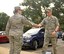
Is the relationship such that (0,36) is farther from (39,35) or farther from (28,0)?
(28,0)

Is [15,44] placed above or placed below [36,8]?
below

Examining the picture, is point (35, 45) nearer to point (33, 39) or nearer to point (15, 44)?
point (33, 39)

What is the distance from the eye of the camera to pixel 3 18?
67688mm

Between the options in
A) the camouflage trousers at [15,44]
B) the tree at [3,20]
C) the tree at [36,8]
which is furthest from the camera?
the tree at [3,20]

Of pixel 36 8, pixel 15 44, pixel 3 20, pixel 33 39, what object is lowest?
pixel 33 39

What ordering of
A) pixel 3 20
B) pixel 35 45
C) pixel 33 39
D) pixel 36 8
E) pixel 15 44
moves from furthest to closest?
pixel 3 20 < pixel 36 8 < pixel 35 45 < pixel 33 39 < pixel 15 44

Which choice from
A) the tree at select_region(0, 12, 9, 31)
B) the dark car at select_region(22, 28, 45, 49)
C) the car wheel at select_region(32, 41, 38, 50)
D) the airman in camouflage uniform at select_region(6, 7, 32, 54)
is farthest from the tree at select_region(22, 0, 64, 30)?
the airman in camouflage uniform at select_region(6, 7, 32, 54)

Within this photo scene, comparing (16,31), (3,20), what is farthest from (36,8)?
(16,31)

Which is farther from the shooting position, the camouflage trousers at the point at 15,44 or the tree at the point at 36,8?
the tree at the point at 36,8

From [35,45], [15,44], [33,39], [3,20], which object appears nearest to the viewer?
[15,44]

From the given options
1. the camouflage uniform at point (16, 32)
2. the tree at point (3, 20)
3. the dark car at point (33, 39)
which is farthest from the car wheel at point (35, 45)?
the tree at point (3, 20)

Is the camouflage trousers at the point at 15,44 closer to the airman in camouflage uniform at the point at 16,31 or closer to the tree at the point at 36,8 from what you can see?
the airman in camouflage uniform at the point at 16,31

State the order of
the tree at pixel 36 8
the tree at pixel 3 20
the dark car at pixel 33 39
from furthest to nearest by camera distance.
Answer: the tree at pixel 3 20, the tree at pixel 36 8, the dark car at pixel 33 39

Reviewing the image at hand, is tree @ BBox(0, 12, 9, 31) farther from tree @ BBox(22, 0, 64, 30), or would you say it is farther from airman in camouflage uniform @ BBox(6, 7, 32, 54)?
airman in camouflage uniform @ BBox(6, 7, 32, 54)
